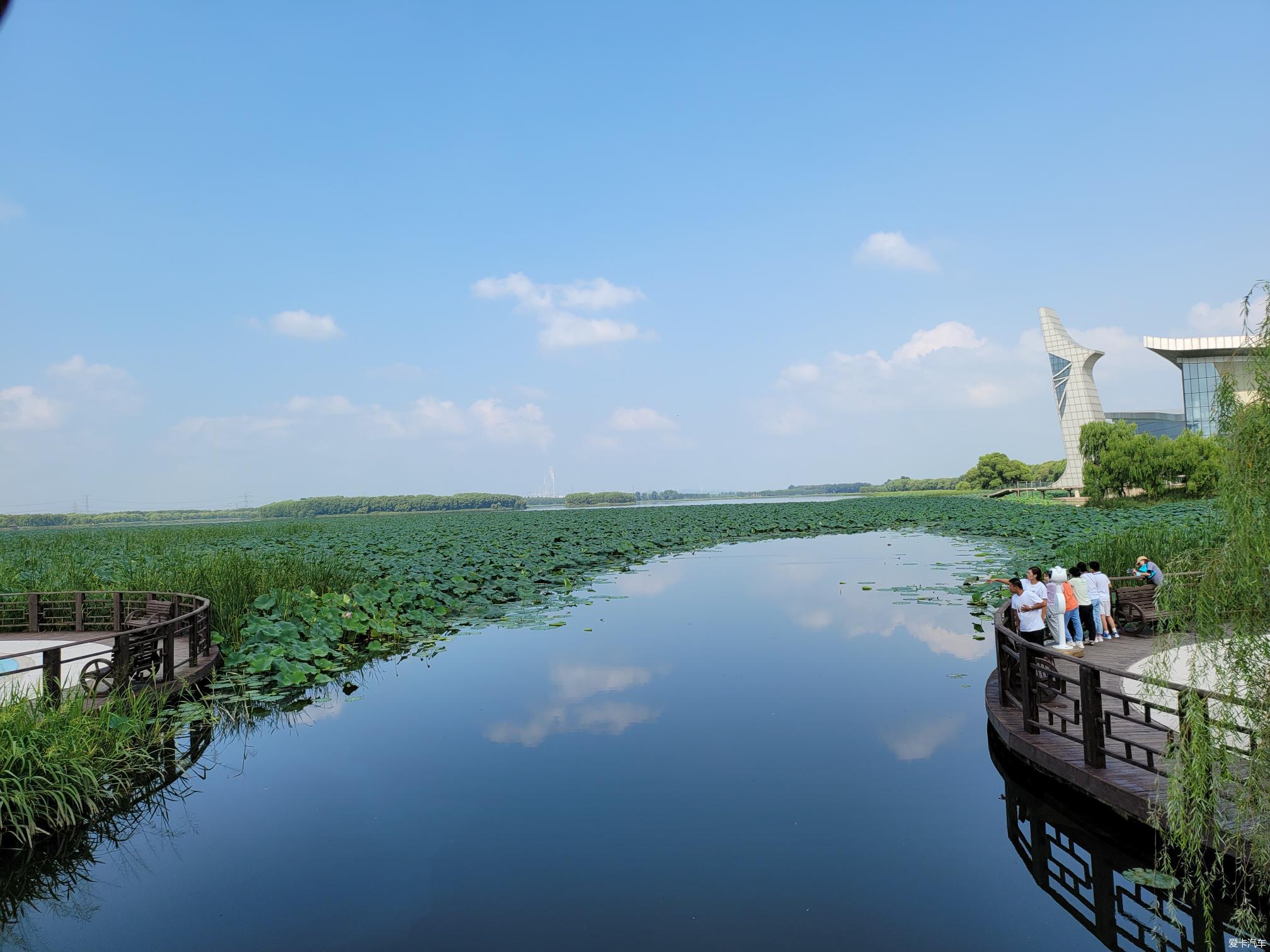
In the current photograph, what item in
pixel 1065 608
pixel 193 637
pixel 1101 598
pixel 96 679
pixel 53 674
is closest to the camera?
pixel 53 674

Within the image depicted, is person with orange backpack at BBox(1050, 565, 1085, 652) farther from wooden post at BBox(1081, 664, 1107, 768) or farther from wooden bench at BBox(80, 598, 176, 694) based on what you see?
wooden bench at BBox(80, 598, 176, 694)

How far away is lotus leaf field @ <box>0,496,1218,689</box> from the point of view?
1468cm

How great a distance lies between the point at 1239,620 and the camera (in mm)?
4031

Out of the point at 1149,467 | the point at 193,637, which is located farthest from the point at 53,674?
the point at 1149,467

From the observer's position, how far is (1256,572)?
3889mm

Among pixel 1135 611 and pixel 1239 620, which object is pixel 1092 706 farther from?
pixel 1135 611

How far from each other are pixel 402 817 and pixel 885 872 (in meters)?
4.60

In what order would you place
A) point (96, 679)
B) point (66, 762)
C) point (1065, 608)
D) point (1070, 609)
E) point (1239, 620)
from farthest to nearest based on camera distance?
point (1070, 609) → point (1065, 608) → point (96, 679) → point (66, 762) → point (1239, 620)

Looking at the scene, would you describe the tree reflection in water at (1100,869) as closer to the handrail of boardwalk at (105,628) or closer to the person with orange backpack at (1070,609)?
the person with orange backpack at (1070,609)

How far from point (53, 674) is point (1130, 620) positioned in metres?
15.7

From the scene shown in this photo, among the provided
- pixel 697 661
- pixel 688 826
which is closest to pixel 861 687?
pixel 697 661

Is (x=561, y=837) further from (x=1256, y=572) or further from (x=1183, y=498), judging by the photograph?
(x=1183, y=498)

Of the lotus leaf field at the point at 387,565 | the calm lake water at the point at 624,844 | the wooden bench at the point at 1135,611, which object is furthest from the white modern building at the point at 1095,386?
the calm lake water at the point at 624,844

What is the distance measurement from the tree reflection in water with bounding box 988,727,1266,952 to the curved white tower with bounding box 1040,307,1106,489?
78.9 metres
